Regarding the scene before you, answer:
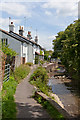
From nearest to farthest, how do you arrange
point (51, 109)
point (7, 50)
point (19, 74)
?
point (51, 109), point (7, 50), point (19, 74)

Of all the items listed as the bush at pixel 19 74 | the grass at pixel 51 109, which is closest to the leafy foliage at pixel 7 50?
the bush at pixel 19 74

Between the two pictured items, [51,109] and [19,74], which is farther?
[19,74]

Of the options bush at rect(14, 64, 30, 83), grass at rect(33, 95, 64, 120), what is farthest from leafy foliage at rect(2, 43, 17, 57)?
grass at rect(33, 95, 64, 120)

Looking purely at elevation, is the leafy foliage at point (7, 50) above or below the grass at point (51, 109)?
above

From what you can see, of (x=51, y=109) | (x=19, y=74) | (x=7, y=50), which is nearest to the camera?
(x=51, y=109)

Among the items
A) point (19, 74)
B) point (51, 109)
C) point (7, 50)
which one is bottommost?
point (51, 109)

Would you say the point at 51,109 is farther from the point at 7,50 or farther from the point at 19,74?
the point at 19,74

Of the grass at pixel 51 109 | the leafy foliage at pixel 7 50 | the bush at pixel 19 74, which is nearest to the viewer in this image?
the grass at pixel 51 109

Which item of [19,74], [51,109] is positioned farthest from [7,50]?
[51,109]

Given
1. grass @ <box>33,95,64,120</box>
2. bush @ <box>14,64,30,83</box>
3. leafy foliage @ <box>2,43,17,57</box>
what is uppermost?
leafy foliage @ <box>2,43,17,57</box>

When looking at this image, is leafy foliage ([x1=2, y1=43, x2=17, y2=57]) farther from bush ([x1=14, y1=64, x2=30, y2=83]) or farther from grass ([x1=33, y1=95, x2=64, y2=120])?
grass ([x1=33, y1=95, x2=64, y2=120])

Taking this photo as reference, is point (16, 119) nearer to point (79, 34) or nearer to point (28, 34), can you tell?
point (79, 34)

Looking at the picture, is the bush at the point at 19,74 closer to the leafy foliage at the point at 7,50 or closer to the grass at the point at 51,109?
the leafy foliage at the point at 7,50

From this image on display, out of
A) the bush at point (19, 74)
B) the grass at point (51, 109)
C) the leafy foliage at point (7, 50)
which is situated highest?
the leafy foliage at point (7, 50)
